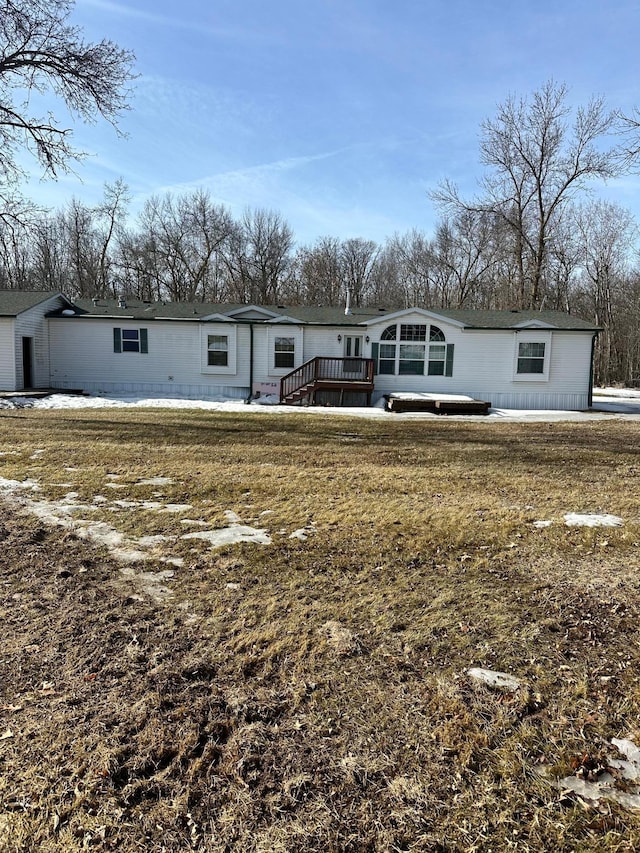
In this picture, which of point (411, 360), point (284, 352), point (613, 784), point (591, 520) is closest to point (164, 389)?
point (284, 352)

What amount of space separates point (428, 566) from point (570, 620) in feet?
3.45

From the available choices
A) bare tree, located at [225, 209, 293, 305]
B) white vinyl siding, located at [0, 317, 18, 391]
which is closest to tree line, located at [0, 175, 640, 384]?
bare tree, located at [225, 209, 293, 305]

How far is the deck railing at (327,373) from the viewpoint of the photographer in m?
17.7

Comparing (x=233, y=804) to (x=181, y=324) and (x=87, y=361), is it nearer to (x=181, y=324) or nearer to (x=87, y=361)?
(x=181, y=324)

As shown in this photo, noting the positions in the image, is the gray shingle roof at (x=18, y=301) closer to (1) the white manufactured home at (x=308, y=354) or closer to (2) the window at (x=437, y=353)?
(1) the white manufactured home at (x=308, y=354)

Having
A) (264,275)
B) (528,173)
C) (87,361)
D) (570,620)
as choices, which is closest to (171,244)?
(264,275)

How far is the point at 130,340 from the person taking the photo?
1925 centimetres

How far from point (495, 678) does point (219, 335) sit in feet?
57.6

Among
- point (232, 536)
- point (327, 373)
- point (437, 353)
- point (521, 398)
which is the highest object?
point (437, 353)

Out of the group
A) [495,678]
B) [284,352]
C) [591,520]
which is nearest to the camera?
[495,678]

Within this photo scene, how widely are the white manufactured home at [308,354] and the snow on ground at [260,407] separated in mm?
868

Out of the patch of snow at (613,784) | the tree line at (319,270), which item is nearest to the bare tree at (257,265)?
the tree line at (319,270)

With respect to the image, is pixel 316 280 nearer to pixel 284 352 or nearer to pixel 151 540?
pixel 284 352

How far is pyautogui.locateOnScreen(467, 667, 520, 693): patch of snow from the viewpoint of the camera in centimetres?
245
